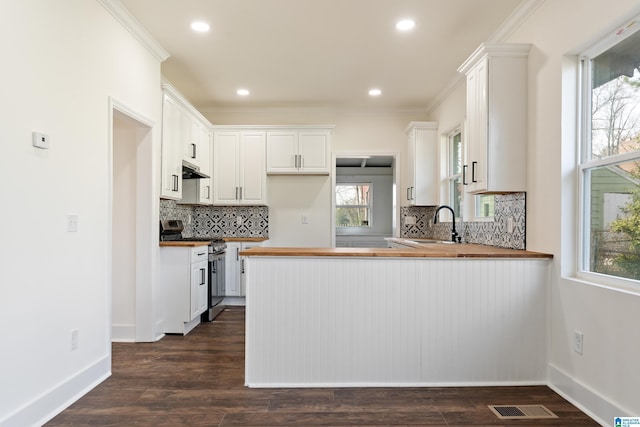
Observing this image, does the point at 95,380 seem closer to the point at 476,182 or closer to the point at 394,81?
the point at 476,182

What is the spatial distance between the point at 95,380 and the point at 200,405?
862 mm

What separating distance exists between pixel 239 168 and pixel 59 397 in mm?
3500

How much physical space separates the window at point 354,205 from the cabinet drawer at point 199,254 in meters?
4.31

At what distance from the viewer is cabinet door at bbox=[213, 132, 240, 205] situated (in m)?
5.26

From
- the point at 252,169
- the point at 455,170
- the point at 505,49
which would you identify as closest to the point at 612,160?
the point at 505,49

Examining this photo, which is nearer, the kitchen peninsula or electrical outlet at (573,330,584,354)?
electrical outlet at (573,330,584,354)

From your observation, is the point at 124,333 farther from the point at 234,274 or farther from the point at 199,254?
the point at 234,274

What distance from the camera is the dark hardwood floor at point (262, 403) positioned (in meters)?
2.14

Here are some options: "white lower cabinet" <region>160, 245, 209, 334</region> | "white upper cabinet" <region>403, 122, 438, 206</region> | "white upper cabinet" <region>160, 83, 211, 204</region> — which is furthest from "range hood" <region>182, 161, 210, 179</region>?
"white upper cabinet" <region>403, 122, 438, 206</region>

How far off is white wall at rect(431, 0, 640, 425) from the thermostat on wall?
3115mm

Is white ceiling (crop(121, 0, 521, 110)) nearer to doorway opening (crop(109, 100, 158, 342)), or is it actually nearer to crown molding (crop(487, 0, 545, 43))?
crown molding (crop(487, 0, 545, 43))

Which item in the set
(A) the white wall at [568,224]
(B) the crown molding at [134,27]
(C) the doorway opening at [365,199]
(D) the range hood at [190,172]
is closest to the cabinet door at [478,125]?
(A) the white wall at [568,224]

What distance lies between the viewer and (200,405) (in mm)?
2328

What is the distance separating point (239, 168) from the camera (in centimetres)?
529
